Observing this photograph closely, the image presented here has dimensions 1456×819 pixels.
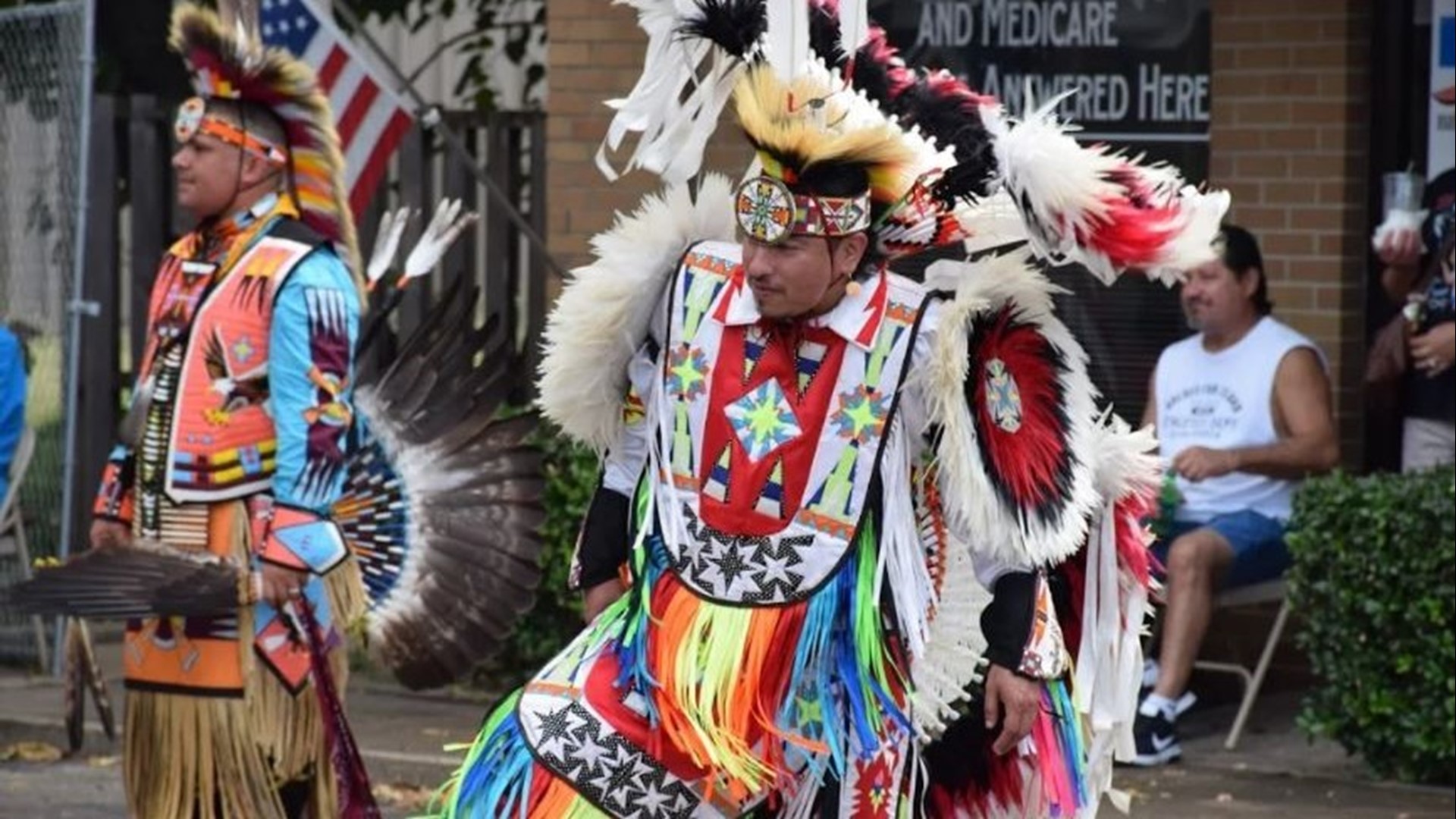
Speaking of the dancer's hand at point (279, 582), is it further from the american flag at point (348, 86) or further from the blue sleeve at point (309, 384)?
the american flag at point (348, 86)

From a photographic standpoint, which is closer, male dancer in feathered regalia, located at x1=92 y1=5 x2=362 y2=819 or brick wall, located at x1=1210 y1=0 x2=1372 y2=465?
male dancer in feathered regalia, located at x1=92 y1=5 x2=362 y2=819

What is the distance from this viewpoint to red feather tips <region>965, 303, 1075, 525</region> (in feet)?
17.5

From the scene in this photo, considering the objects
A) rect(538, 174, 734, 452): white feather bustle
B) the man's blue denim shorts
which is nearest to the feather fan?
rect(538, 174, 734, 452): white feather bustle

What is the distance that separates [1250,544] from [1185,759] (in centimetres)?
68

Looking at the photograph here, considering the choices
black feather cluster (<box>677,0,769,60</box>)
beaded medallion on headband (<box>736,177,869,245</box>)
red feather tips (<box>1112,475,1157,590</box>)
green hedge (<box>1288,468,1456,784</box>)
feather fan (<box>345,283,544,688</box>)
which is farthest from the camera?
green hedge (<box>1288,468,1456,784</box>)

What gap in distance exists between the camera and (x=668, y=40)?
5.59 meters

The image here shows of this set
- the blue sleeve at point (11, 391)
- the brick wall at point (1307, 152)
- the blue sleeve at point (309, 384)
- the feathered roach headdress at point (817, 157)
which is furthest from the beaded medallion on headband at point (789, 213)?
the blue sleeve at point (11, 391)

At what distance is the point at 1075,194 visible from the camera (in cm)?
533

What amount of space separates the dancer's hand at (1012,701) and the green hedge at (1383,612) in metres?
3.26

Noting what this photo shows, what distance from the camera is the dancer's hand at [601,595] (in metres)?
5.60

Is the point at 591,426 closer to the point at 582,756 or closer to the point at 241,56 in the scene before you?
the point at 582,756

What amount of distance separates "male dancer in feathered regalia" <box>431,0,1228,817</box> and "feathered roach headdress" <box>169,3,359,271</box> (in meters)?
1.60

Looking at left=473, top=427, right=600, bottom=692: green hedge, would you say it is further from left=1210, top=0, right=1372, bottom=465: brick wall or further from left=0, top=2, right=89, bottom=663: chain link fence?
left=1210, top=0, right=1372, bottom=465: brick wall

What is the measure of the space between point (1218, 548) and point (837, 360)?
4046 mm
